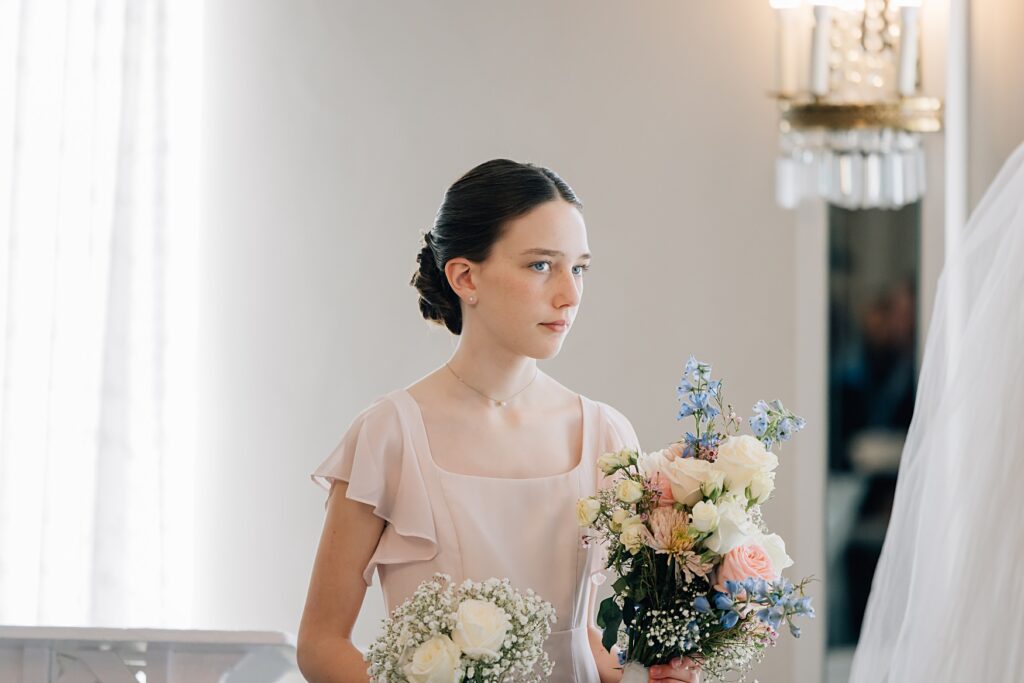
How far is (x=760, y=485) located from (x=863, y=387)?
1604mm

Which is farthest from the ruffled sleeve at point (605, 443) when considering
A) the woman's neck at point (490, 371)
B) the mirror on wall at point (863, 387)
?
the mirror on wall at point (863, 387)

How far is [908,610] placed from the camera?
84.1 inches

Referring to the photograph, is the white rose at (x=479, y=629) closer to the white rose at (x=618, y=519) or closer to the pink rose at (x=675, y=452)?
the white rose at (x=618, y=519)

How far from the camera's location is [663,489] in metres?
1.64

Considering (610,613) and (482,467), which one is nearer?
(610,613)

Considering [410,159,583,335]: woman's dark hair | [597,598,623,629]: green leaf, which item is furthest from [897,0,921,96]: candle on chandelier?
[597,598,623,629]: green leaf

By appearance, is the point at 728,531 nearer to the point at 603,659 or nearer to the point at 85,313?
the point at 603,659

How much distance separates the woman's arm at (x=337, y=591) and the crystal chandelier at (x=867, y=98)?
1.78 meters

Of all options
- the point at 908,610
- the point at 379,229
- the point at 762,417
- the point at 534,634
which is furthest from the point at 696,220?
the point at 534,634

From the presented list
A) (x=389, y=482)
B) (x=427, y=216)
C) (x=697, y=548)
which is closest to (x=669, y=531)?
(x=697, y=548)

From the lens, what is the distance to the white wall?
10.9 feet

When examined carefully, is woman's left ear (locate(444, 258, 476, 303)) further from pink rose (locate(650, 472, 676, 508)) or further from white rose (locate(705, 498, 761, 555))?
white rose (locate(705, 498, 761, 555))

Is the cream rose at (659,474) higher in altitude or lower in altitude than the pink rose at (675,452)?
lower

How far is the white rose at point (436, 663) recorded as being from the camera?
57.8 inches
